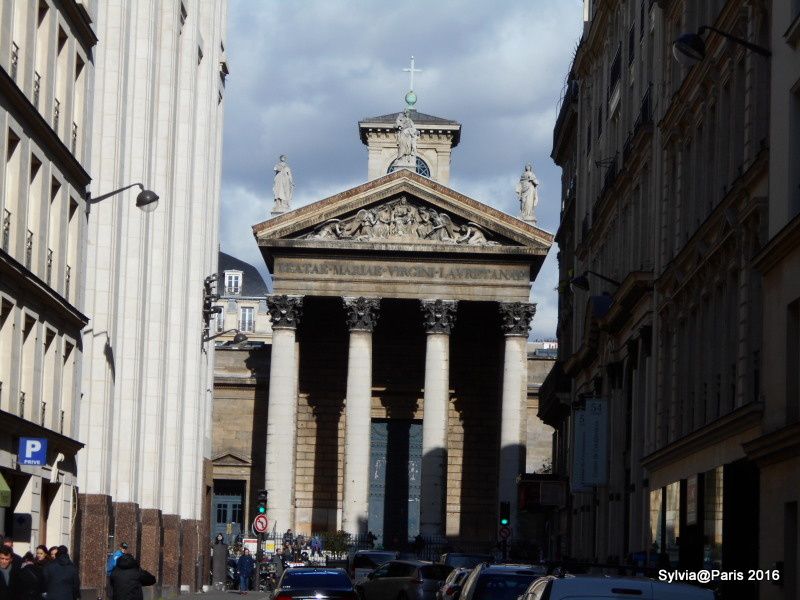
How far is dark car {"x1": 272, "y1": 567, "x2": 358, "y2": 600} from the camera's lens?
2902 centimetres

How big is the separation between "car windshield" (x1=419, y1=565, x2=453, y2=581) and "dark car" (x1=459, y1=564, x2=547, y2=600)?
15523 mm

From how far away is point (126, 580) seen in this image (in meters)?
26.9

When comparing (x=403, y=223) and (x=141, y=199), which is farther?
(x=403, y=223)

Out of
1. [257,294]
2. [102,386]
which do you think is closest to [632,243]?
[102,386]

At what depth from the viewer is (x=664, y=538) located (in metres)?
39.1

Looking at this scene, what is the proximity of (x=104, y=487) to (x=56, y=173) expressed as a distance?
26.5ft

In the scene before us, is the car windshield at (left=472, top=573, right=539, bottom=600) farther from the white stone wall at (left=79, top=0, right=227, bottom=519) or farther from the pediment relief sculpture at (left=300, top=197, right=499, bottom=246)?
the pediment relief sculpture at (left=300, top=197, right=499, bottom=246)

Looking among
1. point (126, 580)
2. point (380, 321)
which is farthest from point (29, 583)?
point (380, 321)

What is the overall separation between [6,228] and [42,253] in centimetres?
271

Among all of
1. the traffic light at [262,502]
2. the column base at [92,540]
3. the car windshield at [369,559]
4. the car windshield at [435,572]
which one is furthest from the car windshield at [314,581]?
the car windshield at [369,559]

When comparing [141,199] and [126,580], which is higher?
[141,199]

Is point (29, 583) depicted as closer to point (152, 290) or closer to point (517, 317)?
point (152, 290)

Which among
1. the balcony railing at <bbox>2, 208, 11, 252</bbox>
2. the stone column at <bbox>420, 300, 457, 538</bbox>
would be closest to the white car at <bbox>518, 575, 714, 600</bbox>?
the balcony railing at <bbox>2, 208, 11, 252</bbox>

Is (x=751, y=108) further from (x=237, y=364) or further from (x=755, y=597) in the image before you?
(x=237, y=364)
